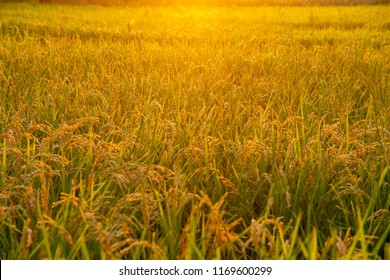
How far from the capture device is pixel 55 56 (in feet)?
15.9

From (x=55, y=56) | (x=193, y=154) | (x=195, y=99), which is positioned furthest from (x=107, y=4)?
(x=193, y=154)

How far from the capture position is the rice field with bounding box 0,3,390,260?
1.66 metres

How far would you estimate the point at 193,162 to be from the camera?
2379 mm

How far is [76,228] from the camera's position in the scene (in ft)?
5.55

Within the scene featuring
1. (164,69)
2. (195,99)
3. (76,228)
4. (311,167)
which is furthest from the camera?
(164,69)

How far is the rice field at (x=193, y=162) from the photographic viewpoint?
166 centimetres

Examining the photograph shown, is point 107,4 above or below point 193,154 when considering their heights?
above

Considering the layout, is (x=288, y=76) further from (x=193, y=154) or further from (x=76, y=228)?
(x=76, y=228)

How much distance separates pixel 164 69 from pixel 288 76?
1184 millimetres

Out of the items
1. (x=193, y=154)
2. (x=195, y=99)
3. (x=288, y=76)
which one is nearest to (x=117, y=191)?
(x=193, y=154)
